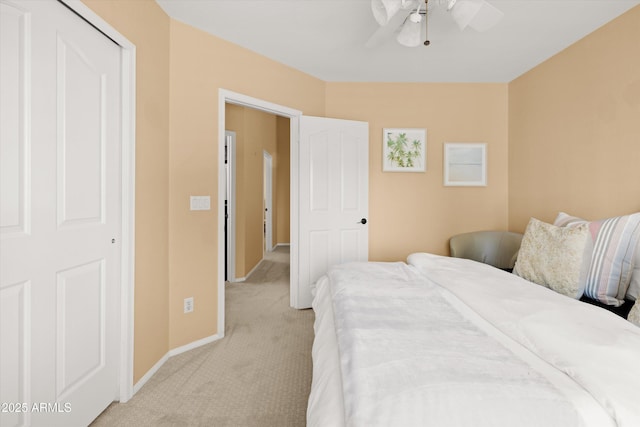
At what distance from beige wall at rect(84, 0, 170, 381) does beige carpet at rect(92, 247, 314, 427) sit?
21 cm

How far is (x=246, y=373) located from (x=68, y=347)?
100 centimetres

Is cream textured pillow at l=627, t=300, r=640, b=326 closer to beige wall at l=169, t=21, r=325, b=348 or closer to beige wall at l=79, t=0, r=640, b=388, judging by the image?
beige wall at l=79, t=0, r=640, b=388

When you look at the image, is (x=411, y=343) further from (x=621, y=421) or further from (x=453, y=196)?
(x=453, y=196)

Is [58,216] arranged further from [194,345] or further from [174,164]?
[194,345]

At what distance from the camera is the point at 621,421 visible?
73 centimetres

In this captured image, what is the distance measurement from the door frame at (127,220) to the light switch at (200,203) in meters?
0.57

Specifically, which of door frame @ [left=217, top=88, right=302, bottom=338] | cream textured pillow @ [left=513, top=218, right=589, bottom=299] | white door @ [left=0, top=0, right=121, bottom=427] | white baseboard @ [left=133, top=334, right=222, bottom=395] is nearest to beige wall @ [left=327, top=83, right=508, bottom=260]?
door frame @ [left=217, top=88, right=302, bottom=338]

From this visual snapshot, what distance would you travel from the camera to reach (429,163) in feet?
11.5

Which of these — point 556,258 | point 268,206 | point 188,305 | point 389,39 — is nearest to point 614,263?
point 556,258

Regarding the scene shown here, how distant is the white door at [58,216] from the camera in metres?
1.15

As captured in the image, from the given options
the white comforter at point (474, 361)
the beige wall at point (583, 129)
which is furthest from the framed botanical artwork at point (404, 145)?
the white comforter at point (474, 361)

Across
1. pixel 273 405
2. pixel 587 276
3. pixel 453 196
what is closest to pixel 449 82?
pixel 453 196

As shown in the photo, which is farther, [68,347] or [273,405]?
[273,405]

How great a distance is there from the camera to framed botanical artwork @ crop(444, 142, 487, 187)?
3.47 metres
